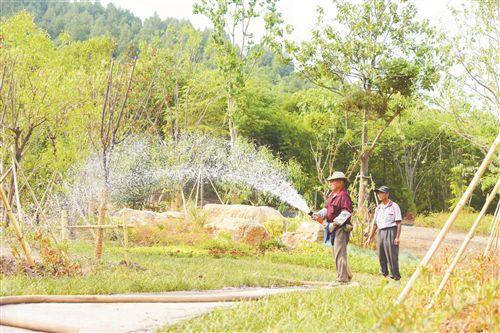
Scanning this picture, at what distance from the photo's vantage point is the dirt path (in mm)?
17061

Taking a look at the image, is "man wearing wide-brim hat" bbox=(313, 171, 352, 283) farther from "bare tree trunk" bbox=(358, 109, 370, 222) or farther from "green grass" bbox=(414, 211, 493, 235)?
"green grass" bbox=(414, 211, 493, 235)

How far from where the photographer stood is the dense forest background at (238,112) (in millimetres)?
13352

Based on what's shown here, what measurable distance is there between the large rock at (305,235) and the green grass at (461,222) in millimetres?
Result: 7878

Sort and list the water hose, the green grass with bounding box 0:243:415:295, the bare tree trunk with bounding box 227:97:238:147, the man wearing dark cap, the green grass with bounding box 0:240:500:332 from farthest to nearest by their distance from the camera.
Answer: the bare tree trunk with bounding box 227:97:238:147 < the man wearing dark cap < the green grass with bounding box 0:243:415:295 < the water hose < the green grass with bounding box 0:240:500:332

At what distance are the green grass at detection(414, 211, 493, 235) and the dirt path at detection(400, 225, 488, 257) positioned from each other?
1.78ft

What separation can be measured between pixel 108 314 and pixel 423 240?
52.2 feet

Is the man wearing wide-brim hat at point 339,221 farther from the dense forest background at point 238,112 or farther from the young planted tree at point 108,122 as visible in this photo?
the dense forest background at point 238,112

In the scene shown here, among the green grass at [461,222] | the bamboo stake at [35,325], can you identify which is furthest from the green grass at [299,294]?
the green grass at [461,222]

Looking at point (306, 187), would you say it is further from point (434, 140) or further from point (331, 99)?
point (331, 99)

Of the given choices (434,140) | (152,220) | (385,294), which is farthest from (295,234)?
(434,140)

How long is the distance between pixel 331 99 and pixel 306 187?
10701 mm

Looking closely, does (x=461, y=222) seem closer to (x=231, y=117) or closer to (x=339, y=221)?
(x=231, y=117)

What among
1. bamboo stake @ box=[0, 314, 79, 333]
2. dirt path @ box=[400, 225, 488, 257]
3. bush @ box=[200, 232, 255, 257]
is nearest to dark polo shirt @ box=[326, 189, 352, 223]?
bamboo stake @ box=[0, 314, 79, 333]

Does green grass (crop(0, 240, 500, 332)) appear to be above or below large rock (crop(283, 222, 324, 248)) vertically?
above
